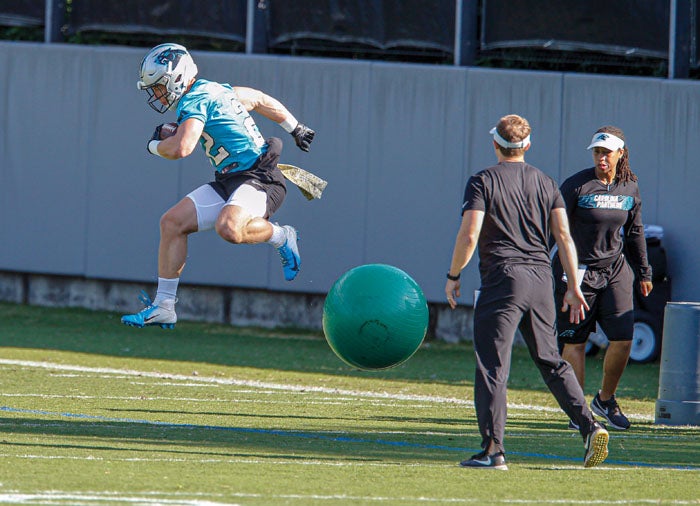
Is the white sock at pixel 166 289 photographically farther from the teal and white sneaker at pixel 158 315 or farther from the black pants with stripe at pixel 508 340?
the black pants with stripe at pixel 508 340

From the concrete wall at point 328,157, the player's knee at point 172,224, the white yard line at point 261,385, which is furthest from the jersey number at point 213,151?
the concrete wall at point 328,157

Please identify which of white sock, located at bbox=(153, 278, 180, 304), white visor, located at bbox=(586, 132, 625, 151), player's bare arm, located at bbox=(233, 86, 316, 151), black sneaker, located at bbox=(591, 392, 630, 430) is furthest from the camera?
black sneaker, located at bbox=(591, 392, 630, 430)

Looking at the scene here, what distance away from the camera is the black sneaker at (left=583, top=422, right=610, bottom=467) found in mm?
8539

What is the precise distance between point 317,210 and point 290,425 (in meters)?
9.40

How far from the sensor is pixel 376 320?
9.80m

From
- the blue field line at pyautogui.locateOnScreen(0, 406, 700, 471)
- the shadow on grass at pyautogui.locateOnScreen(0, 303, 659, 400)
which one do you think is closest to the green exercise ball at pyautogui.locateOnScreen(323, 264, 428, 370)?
the blue field line at pyautogui.locateOnScreen(0, 406, 700, 471)

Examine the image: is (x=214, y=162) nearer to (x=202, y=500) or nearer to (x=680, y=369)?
(x=202, y=500)

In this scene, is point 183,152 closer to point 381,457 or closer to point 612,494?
point 381,457

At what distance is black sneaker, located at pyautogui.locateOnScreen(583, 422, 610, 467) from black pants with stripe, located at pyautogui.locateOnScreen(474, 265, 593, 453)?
68 millimetres

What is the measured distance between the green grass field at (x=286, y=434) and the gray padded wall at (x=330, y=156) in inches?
89.0

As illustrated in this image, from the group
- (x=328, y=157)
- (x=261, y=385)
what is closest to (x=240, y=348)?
(x=328, y=157)

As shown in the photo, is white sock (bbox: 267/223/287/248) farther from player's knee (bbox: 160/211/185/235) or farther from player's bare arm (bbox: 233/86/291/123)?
player's bare arm (bbox: 233/86/291/123)

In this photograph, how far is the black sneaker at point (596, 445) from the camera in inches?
336

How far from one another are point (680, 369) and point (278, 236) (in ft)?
12.7
